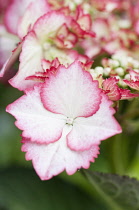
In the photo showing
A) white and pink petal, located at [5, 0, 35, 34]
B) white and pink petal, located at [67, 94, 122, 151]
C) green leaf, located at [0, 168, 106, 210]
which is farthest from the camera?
green leaf, located at [0, 168, 106, 210]

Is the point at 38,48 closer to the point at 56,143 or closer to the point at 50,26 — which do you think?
the point at 50,26

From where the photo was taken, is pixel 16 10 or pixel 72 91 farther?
pixel 16 10

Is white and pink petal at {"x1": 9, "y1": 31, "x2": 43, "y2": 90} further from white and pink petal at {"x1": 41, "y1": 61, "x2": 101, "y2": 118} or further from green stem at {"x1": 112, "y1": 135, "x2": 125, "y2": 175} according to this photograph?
green stem at {"x1": 112, "y1": 135, "x2": 125, "y2": 175}

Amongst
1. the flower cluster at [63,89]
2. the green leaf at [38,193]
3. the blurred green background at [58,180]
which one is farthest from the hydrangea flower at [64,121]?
the green leaf at [38,193]

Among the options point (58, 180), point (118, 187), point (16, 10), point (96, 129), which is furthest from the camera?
point (58, 180)

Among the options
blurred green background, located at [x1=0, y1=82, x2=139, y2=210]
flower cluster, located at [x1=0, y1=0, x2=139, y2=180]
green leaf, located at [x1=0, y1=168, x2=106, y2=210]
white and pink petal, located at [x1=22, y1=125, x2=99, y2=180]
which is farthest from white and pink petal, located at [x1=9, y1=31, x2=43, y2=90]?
green leaf, located at [x1=0, y1=168, x2=106, y2=210]

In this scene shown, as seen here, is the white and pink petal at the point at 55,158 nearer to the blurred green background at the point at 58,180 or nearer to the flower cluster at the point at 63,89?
the flower cluster at the point at 63,89

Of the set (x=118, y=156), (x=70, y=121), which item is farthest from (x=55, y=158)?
(x=118, y=156)

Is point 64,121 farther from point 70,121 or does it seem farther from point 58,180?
point 58,180
